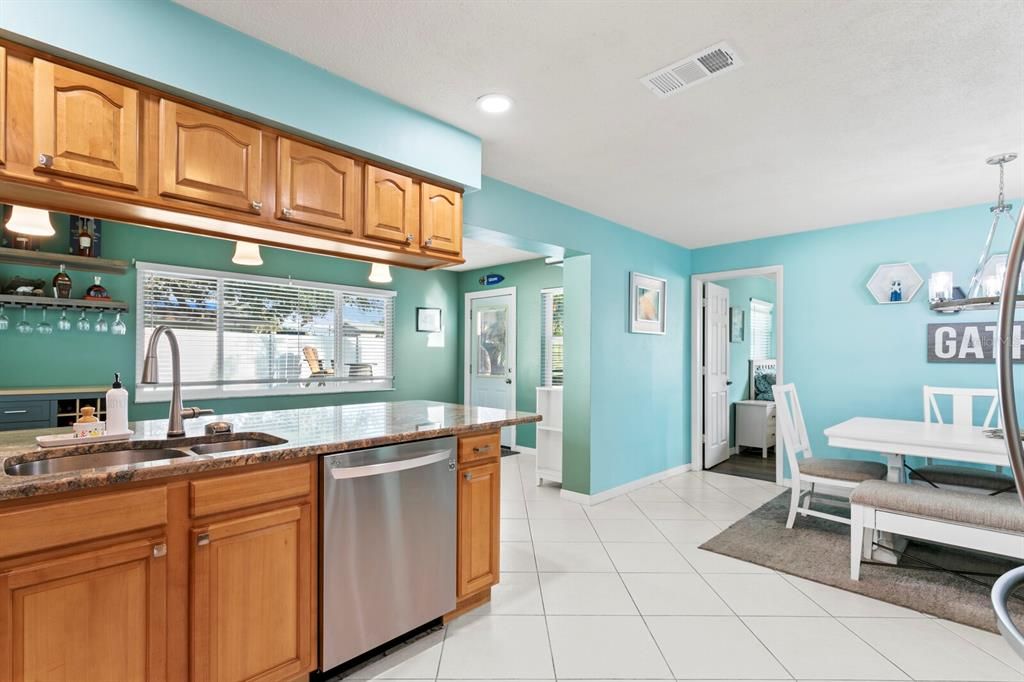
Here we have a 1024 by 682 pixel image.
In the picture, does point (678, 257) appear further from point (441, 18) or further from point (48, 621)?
point (48, 621)

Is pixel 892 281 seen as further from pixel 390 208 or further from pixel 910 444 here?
pixel 390 208

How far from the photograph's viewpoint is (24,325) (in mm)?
3422

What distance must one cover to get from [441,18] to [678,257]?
4108 mm

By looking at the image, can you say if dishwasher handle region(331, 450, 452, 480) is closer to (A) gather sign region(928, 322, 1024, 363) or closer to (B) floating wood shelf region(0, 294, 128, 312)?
(B) floating wood shelf region(0, 294, 128, 312)

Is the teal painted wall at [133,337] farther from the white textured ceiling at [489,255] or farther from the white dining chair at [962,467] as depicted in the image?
the white dining chair at [962,467]

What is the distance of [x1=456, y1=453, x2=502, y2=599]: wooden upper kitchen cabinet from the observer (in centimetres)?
236

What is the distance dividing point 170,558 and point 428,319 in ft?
16.8

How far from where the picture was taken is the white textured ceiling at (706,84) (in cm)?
175

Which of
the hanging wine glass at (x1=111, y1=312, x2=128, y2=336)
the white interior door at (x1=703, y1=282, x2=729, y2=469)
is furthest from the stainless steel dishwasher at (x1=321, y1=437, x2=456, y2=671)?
the white interior door at (x1=703, y1=282, x2=729, y2=469)

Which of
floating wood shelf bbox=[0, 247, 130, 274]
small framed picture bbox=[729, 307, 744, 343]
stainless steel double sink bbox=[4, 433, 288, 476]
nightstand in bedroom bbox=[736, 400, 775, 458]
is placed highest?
floating wood shelf bbox=[0, 247, 130, 274]

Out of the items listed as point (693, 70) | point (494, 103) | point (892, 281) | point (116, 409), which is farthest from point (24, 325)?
point (892, 281)

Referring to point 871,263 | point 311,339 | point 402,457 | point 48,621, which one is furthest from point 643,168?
point 311,339

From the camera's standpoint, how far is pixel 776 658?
2.05 meters

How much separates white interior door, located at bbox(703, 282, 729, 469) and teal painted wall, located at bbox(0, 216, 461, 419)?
134 inches
